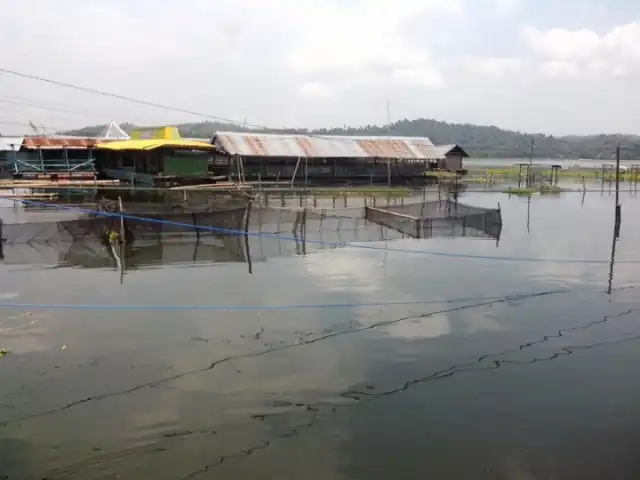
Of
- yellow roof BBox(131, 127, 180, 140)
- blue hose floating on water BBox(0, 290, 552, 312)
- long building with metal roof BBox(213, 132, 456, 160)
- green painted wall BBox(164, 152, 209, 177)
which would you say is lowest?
blue hose floating on water BBox(0, 290, 552, 312)

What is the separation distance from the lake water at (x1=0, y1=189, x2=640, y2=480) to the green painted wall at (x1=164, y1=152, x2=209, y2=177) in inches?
870

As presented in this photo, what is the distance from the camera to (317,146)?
164ft

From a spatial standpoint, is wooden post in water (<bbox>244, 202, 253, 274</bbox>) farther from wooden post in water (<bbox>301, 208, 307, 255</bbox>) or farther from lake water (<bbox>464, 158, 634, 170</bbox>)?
lake water (<bbox>464, 158, 634, 170</bbox>)

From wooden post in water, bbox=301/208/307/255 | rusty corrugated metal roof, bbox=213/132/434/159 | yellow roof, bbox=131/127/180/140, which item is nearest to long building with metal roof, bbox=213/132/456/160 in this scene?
rusty corrugated metal roof, bbox=213/132/434/159

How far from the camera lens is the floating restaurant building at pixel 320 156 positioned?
46.7m

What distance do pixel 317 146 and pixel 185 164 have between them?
14202 mm

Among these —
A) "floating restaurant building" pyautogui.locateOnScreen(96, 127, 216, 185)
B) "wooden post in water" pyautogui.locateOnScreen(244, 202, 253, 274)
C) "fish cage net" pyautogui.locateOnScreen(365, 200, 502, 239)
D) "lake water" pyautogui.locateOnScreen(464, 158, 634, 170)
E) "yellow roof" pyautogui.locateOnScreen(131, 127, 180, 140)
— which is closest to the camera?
"wooden post in water" pyautogui.locateOnScreen(244, 202, 253, 274)

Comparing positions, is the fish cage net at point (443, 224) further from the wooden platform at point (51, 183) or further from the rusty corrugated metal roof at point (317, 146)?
the rusty corrugated metal roof at point (317, 146)

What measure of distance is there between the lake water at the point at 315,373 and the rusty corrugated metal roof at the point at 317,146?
99.2 ft

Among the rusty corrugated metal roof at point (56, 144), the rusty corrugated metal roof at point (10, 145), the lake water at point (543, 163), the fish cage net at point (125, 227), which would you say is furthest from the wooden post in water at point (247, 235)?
the lake water at point (543, 163)

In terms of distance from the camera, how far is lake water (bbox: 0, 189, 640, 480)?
7.20 m

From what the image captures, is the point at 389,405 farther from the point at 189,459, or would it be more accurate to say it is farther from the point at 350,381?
the point at 189,459

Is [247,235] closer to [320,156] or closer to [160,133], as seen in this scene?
[320,156]

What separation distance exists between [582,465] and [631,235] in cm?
2163
